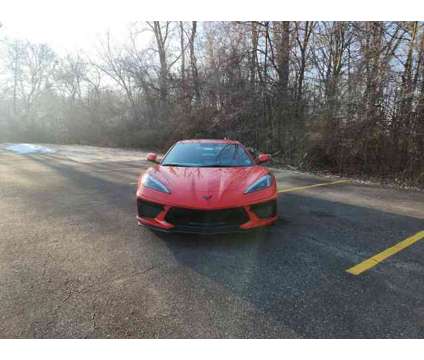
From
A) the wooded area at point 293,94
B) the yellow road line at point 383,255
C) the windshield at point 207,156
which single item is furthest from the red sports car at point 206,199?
the wooded area at point 293,94

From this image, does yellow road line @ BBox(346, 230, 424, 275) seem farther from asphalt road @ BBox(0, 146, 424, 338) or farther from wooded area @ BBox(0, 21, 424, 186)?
wooded area @ BBox(0, 21, 424, 186)

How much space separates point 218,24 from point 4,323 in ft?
44.6

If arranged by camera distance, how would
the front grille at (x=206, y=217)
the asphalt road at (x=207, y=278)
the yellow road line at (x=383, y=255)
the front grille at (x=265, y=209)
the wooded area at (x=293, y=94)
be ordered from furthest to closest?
the wooded area at (x=293, y=94), the front grille at (x=265, y=209), the front grille at (x=206, y=217), the yellow road line at (x=383, y=255), the asphalt road at (x=207, y=278)

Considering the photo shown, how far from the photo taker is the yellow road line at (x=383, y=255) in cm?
237

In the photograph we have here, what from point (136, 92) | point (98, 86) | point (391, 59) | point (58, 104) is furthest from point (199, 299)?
point (58, 104)

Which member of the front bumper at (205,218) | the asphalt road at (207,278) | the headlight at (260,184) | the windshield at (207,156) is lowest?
the asphalt road at (207,278)

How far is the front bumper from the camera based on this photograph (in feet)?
8.78

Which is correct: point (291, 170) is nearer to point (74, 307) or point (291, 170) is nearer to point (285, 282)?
point (285, 282)

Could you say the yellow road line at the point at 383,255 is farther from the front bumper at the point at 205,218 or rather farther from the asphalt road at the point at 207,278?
the front bumper at the point at 205,218

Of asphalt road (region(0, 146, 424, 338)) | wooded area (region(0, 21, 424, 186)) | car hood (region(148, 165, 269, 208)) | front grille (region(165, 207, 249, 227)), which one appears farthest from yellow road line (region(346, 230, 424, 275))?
wooded area (region(0, 21, 424, 186))

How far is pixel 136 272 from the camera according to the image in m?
2.33

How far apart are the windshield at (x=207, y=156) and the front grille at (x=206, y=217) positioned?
41.3 inches

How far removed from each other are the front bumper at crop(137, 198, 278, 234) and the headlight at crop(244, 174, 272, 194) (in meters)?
0.18

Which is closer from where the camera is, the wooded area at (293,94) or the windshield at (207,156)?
the windshield at (207,156)
